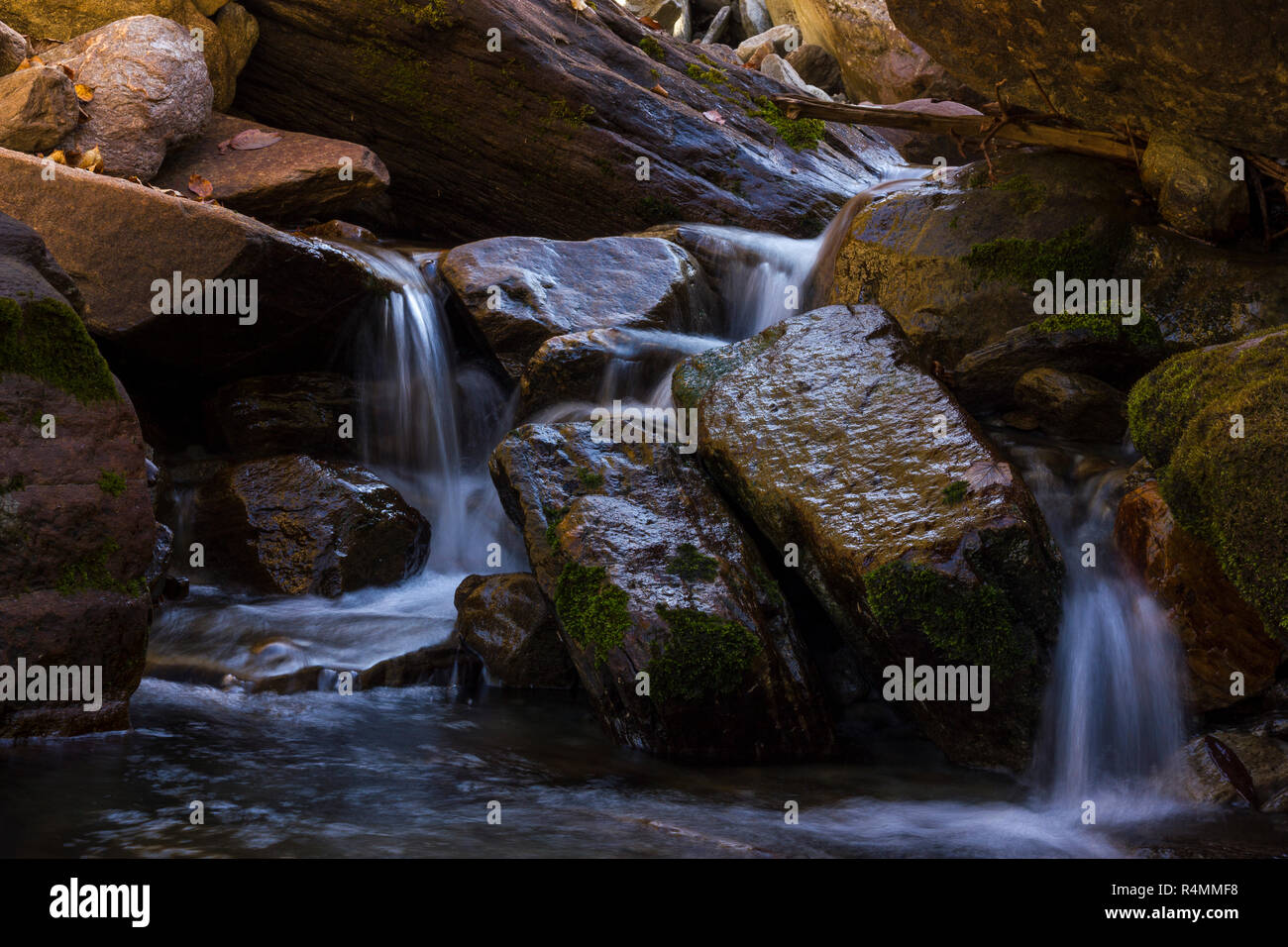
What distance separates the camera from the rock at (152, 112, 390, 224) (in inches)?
363

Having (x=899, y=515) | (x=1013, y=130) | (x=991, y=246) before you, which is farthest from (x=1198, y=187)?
(x=899, y=515)

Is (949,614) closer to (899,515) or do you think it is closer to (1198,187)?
(899,515)

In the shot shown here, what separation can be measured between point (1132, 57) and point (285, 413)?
6.32m

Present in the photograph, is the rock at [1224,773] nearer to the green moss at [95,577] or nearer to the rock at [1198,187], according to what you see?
the rock at [1198,187]

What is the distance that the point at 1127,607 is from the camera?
5.16 metres

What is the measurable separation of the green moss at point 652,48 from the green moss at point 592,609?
30.0 feet

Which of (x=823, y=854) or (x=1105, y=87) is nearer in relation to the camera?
(x=823, y=854)

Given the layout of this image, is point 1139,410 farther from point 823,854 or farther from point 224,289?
point 224,289

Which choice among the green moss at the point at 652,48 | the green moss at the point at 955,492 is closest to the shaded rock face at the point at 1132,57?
the green moss at the point at 955,492

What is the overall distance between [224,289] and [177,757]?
359 cm

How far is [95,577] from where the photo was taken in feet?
15.4

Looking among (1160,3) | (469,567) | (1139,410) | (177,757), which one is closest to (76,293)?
(177,757)

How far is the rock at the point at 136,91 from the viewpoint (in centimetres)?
873

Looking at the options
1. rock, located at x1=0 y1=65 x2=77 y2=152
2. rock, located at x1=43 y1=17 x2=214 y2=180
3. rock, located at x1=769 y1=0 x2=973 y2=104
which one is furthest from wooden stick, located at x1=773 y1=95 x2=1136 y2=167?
rock, located at x1=769 y1=0 x2=973 y2=104
